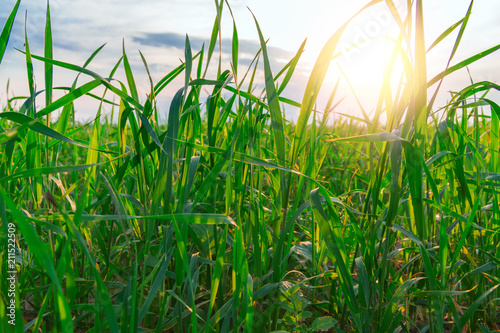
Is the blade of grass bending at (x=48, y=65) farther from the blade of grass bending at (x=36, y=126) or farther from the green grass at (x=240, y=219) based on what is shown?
the blade of grass bending at (x=36, y=126)

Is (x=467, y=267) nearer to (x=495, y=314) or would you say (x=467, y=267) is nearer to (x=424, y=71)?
(x=495, y=314)

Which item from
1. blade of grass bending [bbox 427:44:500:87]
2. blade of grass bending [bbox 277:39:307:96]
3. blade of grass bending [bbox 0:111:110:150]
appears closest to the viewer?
blade of grass bending [bbox 0:111:110:150]

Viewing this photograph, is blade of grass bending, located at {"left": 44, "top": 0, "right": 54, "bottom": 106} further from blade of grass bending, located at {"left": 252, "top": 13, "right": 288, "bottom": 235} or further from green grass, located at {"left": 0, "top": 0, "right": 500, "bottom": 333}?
blade of grass bending, located at {"left": 252, "top": 13, "right": 288, "bottom": 235}

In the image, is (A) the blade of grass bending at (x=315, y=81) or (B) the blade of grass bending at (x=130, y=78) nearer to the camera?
(A) the blade of grass bending at (x=315, y=81)

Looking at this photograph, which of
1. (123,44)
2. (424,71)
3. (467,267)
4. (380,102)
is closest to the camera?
(424,71)

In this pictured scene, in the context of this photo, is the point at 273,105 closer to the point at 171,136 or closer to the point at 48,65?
the point at 171,136

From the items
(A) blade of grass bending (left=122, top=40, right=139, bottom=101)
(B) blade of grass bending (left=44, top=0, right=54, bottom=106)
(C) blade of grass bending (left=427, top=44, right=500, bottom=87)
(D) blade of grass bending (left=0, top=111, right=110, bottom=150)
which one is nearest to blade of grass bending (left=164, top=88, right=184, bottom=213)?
(D) blade of grass bending (left=0, top=111, right=110, bottom=150)

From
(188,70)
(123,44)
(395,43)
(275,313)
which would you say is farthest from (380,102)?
(123,44)

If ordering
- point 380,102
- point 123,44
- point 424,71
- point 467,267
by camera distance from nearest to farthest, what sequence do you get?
1. point 424,71
2. point 380,102
3. point 123,44
4. point 467,267

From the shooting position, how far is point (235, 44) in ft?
2.95

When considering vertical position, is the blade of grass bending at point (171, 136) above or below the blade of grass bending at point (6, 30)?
below

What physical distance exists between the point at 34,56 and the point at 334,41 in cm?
65

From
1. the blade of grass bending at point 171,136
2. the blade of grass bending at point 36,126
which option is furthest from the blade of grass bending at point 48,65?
the blade of grass bending at point 171,136

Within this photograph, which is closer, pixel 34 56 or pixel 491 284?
pixel 34 56
